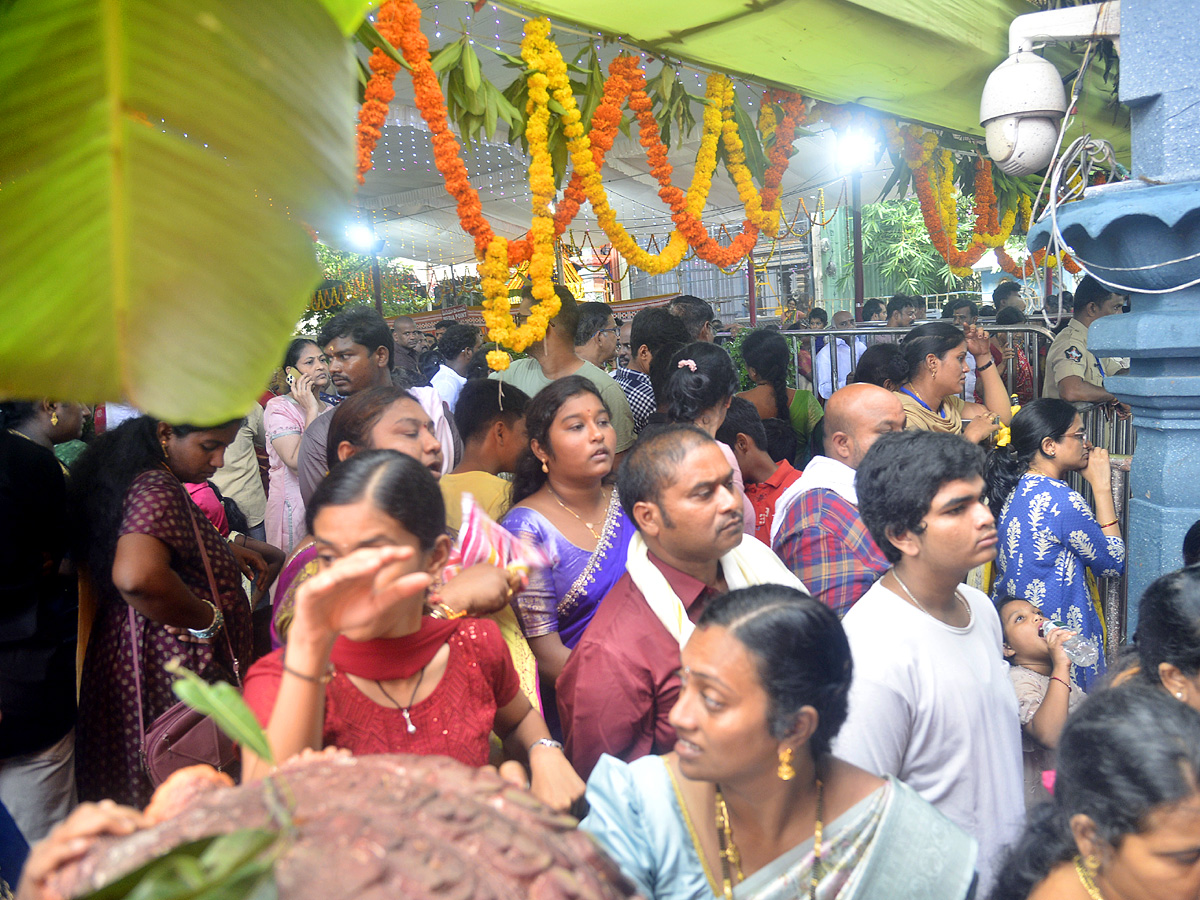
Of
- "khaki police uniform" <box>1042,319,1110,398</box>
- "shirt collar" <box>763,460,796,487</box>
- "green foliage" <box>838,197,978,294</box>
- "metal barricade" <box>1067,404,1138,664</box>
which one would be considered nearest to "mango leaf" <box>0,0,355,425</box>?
"shirt collar" <box>763,460,796,487</box>

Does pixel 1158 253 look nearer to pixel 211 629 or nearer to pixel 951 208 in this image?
pixel 211 629

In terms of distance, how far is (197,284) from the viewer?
0.37 meters

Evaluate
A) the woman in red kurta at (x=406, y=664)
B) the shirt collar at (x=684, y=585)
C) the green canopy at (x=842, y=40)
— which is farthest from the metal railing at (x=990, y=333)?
the woman in red kurta at (x=406, y=664)

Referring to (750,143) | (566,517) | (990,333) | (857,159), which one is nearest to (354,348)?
(566,517)

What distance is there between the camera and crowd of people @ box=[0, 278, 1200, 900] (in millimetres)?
1419

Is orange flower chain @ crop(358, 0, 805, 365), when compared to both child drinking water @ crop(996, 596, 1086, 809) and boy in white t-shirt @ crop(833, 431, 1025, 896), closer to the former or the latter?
boy in white t-shirt @ crop(833, 431, 1025, 896)

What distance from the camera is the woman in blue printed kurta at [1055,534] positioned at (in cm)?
326

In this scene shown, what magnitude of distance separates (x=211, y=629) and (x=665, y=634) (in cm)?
118

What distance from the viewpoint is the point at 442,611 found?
1836 millimetres

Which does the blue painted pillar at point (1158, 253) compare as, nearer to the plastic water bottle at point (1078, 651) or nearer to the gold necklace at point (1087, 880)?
the plastic water bottle at point (1078, 651)

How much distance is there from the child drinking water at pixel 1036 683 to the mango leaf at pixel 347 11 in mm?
2445

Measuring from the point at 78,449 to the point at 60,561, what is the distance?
126 cm

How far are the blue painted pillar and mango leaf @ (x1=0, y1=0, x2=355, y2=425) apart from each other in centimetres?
329

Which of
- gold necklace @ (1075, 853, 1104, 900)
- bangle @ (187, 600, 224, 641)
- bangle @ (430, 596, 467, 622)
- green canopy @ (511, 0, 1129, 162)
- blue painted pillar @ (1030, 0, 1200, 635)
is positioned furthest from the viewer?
green canopy @ (511, 0, 1129, 162)
